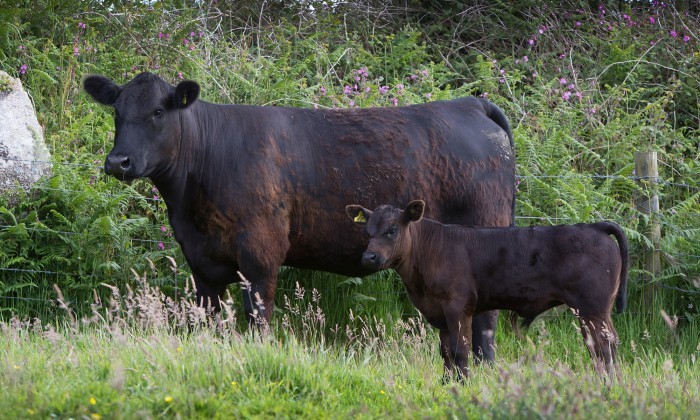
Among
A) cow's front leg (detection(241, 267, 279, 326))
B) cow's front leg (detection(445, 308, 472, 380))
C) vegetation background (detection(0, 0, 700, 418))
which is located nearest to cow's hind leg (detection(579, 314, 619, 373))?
vegetation background (detection(0, 0, 700, 418))

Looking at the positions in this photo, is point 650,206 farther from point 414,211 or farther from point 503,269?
point 414,211

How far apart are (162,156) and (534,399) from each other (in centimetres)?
394

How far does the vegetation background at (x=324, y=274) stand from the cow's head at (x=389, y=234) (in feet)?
2.16

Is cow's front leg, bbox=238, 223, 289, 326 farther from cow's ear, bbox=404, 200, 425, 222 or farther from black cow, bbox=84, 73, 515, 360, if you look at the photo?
cow's ear, bbox=404, 200, 425, 222

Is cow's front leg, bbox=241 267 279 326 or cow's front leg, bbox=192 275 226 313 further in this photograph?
cow's front leg, bbox=192 275 226 313

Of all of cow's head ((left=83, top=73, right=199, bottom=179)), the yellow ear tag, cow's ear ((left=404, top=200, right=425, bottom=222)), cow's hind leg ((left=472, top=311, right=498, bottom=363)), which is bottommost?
cow's hind leg ((left=472, top=311, right=498, bottom=363))

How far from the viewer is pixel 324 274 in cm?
957

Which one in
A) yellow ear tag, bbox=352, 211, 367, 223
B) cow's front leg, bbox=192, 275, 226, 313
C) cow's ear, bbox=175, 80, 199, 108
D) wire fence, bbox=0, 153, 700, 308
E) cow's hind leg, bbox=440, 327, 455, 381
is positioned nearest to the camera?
cow's hind leg, bbox=440, 327, 455, 381

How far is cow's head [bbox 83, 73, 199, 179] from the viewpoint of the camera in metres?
7.33

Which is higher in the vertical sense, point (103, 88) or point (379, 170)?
point (103, 88)

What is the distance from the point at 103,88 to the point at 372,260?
292cm

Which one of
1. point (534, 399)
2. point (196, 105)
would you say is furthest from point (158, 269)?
point (534, 399)

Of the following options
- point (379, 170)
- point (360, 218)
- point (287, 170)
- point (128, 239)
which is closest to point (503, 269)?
point (360, 218)

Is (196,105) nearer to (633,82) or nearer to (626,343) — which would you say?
(626,343)
